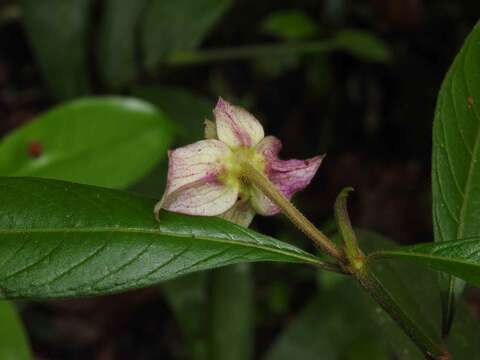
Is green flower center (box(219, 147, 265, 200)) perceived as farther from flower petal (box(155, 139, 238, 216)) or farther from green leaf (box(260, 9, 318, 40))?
green leaf (box(260, 9, 318, 40))

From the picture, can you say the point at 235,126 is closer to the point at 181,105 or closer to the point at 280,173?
the point at 280,173

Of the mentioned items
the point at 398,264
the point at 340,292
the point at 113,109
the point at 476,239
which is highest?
the point at 113,109

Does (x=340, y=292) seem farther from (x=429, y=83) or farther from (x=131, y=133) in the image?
(x=429, y=83)

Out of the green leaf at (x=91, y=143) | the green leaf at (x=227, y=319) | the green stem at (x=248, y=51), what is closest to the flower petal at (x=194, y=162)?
the green leaf at (x=91, y=143)

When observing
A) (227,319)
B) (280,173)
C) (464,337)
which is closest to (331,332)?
(227,319)

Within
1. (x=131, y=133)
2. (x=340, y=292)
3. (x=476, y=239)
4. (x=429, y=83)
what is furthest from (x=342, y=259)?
(x=429, y=83)

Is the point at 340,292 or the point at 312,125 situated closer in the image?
the point at 340,292

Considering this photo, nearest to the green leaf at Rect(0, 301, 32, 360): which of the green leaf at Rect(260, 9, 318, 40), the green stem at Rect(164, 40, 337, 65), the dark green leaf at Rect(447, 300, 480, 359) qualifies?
the dark green leaf at Rect(447, 300, 480, 359)
